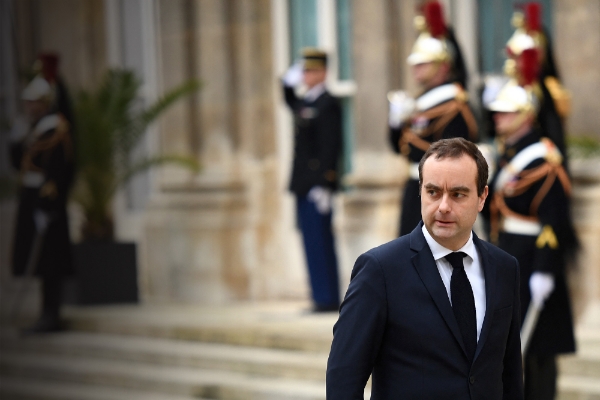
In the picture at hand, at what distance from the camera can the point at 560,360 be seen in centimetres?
676

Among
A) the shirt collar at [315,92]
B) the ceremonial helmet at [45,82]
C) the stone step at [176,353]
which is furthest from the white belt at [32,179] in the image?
the shirt collar at [315,92]

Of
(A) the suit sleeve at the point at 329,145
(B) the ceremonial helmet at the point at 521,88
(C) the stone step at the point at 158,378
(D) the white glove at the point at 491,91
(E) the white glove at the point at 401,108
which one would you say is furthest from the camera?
(A) the suit sleeve at the point at 329,145

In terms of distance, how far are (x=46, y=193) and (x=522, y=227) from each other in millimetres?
4815

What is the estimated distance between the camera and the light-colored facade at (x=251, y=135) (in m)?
8.97

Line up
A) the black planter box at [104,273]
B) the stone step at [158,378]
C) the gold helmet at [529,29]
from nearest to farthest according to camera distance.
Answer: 1. the gold helmet at [529,29]
2. the stone step at [158,378]
3. the black planter box at [104,273]


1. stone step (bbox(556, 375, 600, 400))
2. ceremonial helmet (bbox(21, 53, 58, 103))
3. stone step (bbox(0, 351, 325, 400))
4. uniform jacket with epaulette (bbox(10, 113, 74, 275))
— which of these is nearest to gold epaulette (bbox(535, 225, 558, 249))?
stone step (bbox(556, 375, 600, 400))

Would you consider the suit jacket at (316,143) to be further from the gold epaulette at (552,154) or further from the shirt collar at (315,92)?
the gold epaulette at (552,154)

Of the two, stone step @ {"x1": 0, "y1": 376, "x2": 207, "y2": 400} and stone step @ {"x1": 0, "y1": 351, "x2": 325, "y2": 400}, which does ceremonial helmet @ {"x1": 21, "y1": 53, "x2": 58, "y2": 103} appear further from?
stone step @ {"x1": 0, "y1": 376, "x2": 207, "y2": 400}

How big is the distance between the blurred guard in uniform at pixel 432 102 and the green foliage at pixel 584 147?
927 millimetres

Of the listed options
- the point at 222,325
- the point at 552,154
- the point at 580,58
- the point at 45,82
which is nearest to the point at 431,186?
the point at 552,154

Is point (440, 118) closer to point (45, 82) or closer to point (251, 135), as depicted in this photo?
point (251, 135)

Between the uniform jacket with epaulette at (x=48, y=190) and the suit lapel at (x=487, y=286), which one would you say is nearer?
the suit lapel at (x=487, y=286)

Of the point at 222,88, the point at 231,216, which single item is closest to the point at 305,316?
the point at 231,216

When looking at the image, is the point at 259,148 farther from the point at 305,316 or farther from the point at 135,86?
the point at 305,316
